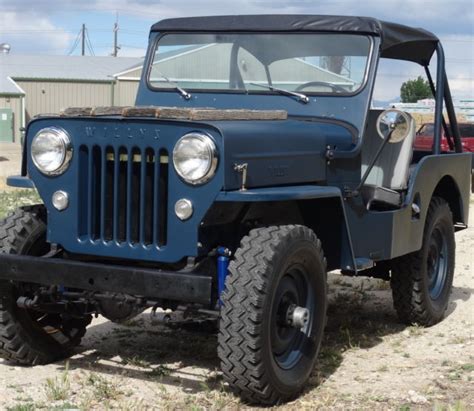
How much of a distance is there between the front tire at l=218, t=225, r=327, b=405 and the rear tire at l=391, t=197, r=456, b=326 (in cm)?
169

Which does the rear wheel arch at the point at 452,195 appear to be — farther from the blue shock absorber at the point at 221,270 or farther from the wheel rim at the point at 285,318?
the blue shock absorber at the point at 221,270

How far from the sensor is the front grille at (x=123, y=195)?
4.80 metres

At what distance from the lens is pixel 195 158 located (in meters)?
4.64

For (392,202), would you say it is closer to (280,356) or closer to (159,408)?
(280,356)

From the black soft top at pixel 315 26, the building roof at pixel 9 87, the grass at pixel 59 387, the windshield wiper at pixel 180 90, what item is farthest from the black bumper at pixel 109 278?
the building roof at pixel 9 87

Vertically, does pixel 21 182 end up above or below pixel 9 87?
below

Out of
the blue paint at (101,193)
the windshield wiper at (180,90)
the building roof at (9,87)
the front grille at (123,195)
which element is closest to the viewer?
the blue paint at (101,193)

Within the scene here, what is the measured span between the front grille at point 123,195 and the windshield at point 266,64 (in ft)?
5.15

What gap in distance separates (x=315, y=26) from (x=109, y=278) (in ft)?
7.68

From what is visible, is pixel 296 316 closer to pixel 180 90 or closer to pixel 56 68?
pixel 180 90

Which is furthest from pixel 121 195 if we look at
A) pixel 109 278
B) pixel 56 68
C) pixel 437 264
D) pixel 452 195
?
pixel 56 68

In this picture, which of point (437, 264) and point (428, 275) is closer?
point (428, 275)

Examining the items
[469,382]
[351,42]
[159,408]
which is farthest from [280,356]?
[351,42]

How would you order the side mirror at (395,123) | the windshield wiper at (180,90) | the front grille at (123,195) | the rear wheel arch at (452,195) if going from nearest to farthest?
the front grille at (123,195) < the side mirror at (395,123) < the windshield wiper at (180,90) < the rear wheel arch at (452,195)
